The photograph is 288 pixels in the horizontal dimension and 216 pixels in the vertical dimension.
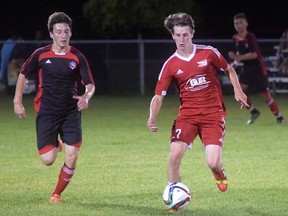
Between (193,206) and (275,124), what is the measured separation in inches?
371

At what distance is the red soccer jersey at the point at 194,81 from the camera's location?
33.6 ft

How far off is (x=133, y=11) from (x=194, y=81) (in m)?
20.6

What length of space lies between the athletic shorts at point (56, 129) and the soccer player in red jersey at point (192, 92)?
1.08 metres

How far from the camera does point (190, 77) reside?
→ 1026 cm

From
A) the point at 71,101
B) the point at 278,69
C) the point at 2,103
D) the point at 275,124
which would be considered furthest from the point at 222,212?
the point at 278,69

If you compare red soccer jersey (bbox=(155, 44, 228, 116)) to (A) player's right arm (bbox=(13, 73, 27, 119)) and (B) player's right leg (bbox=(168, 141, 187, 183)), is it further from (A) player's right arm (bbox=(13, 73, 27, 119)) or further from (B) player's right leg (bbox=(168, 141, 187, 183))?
(A) player's right arm (bbox=(13, 73, 27, 119))

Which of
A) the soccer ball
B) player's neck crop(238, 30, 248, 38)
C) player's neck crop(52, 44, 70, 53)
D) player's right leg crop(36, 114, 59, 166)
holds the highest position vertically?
player's neck crop(52, 44, 70, 53)

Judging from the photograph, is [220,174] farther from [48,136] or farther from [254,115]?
[254,115]

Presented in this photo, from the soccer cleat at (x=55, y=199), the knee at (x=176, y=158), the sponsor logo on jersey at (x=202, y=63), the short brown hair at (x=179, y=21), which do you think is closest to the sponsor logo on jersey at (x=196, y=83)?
the sponsor logo on jersey at (x=202, y=63)

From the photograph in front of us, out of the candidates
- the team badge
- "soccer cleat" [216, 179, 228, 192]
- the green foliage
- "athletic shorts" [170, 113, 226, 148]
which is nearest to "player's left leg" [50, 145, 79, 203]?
the team badge

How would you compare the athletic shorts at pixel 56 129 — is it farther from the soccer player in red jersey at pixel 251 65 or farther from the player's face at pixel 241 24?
the soccer player in red jersey at pixel 251 65

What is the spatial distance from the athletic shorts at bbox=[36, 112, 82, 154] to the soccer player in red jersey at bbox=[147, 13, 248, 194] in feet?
3.56

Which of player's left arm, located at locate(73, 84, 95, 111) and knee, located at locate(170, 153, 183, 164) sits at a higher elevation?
player's left arm, located at locate(73, 84, 95, 111)

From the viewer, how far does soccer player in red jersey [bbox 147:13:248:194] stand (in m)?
10.2
